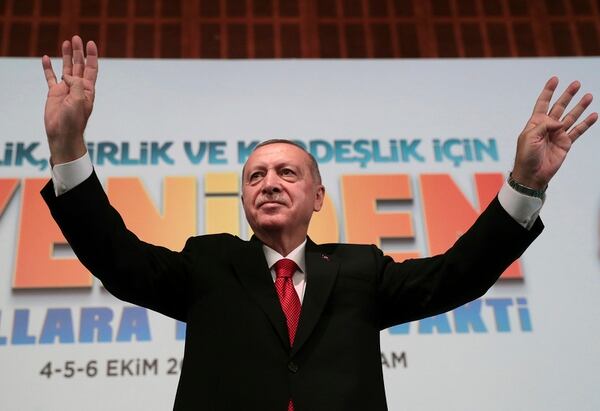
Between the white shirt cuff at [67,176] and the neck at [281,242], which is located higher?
the white shirt cuff at [67,176]

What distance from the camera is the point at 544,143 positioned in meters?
1.40

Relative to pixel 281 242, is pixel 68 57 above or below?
above

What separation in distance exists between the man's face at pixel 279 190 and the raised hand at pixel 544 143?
0.47 meters

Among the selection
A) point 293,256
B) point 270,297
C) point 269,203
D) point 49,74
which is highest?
point 49,74

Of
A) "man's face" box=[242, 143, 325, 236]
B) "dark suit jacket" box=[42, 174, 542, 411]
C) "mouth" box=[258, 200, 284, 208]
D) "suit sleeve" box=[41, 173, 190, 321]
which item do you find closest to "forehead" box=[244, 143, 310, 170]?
"man's face" box=[242, 143, 325, 236]

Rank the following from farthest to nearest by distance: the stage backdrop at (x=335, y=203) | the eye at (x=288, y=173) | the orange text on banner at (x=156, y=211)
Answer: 1. the orange text on banner at (x=156, y=211)
2. the stage backdrop at (x=335, y=203)
3. the eye at (x=288, y=173)

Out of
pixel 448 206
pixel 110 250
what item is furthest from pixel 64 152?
pixel 448 206

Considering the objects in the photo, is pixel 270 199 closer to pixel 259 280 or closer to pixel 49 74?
pixel 259 280

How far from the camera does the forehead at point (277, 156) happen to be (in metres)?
1.65

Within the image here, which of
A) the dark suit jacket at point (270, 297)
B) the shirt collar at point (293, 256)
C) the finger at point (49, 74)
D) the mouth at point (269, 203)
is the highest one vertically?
the finger at point (49, 74)

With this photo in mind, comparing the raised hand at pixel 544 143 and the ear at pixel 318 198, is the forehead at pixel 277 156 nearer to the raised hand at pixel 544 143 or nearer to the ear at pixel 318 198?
the ear at pixel 318 198

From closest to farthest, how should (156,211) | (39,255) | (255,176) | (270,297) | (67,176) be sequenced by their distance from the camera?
(67,176) → (270,297) → (255,176) → (39,255) → (156,211)

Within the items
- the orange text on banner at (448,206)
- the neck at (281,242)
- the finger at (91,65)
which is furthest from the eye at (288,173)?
the orange text on banner at (448,206)

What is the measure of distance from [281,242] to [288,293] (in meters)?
0.17
